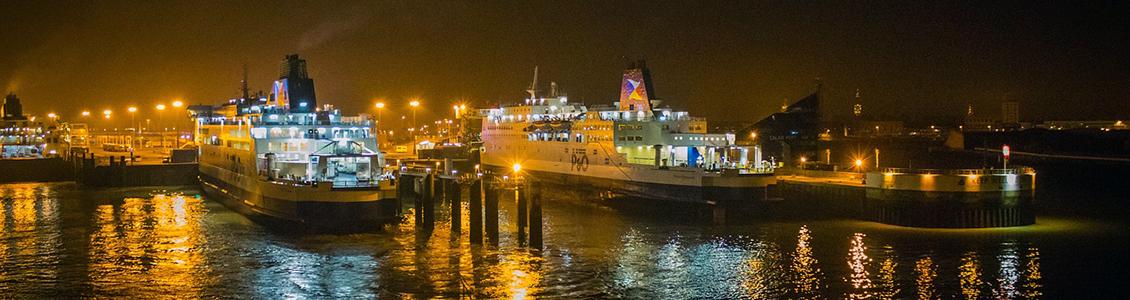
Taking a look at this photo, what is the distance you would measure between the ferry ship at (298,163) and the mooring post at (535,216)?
21.1 ft

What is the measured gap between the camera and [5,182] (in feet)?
206

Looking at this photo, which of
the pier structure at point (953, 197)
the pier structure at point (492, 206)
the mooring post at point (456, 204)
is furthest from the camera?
the pier structure at point (953, 197)

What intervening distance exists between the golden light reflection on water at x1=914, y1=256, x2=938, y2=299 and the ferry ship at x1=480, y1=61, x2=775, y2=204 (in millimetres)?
12340

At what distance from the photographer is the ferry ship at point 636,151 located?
42709 millimetres

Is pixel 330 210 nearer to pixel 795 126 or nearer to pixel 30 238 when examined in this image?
pixel 30 238

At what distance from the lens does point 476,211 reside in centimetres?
3005

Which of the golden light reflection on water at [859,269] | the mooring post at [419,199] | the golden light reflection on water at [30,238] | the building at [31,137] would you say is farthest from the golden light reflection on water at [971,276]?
the building at [31,137]

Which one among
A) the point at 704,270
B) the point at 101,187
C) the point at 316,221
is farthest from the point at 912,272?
the point at 101,187

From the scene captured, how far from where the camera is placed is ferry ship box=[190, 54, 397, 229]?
32.5 m

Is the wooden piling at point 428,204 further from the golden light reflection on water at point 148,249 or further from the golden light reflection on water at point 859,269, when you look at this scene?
the golden light reflection on water at point 859,269

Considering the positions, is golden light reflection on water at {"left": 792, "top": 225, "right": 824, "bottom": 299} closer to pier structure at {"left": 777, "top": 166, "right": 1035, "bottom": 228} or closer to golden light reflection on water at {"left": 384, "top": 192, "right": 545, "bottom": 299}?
pier structure at {"left": 777, "top": 166, "right": 1035, "bottom": 228}

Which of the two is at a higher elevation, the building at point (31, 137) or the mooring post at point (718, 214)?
the building at point (31, 137)

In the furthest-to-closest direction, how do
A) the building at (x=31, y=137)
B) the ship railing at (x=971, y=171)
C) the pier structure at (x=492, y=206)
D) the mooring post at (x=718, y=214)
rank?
the building at (x=31, y=137)
the mooring post at (x=718, y=214)
the ship railing at (x=971, y=171)
the pier structure at (x=492, y=206)

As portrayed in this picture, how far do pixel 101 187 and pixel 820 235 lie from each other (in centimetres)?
4577
